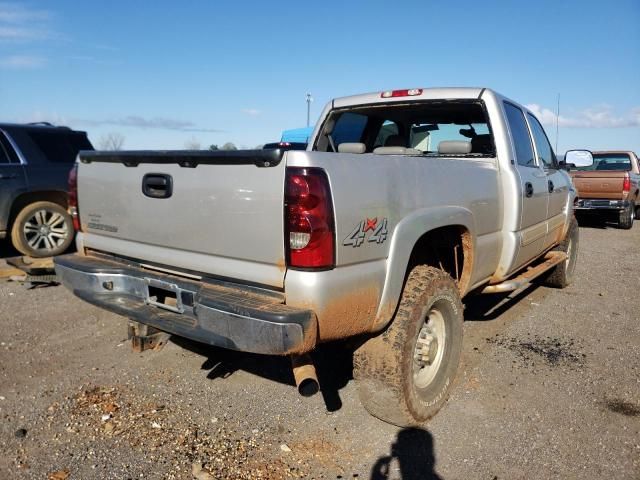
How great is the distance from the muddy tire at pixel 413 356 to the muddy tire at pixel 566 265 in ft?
11.1

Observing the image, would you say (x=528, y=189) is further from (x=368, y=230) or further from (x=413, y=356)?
(x=368, y=230)

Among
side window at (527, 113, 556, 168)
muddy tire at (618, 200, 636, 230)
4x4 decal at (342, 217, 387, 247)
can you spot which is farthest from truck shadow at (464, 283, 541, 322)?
muddy tire at (618, 200, 636, 230)

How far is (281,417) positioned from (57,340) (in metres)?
2.28

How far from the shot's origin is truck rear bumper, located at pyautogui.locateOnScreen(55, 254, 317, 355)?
2.27 metres

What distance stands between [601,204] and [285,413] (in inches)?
470

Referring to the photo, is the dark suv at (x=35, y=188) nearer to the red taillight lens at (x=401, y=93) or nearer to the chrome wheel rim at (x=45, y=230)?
the chrome wheel rim at (x=45, y=230)

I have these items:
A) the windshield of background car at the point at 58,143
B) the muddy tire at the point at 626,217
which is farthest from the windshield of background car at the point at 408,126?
the muddy tire at the point at 626,217

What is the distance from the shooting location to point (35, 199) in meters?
7.33

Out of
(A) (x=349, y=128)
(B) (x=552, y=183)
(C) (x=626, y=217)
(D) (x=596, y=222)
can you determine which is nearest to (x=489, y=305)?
(B) (x=552, y=183)

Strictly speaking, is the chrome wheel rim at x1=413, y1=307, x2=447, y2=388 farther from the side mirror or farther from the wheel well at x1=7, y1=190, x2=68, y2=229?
the wheel well at x1=7, y1=190, x2=68, y2=229

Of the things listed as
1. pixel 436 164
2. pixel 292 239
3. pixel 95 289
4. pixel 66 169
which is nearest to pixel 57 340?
pixel 95 289

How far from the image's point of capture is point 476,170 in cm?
353

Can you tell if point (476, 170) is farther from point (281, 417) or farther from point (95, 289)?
point (95, 289)

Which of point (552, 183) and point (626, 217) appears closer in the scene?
point (552, 183)
